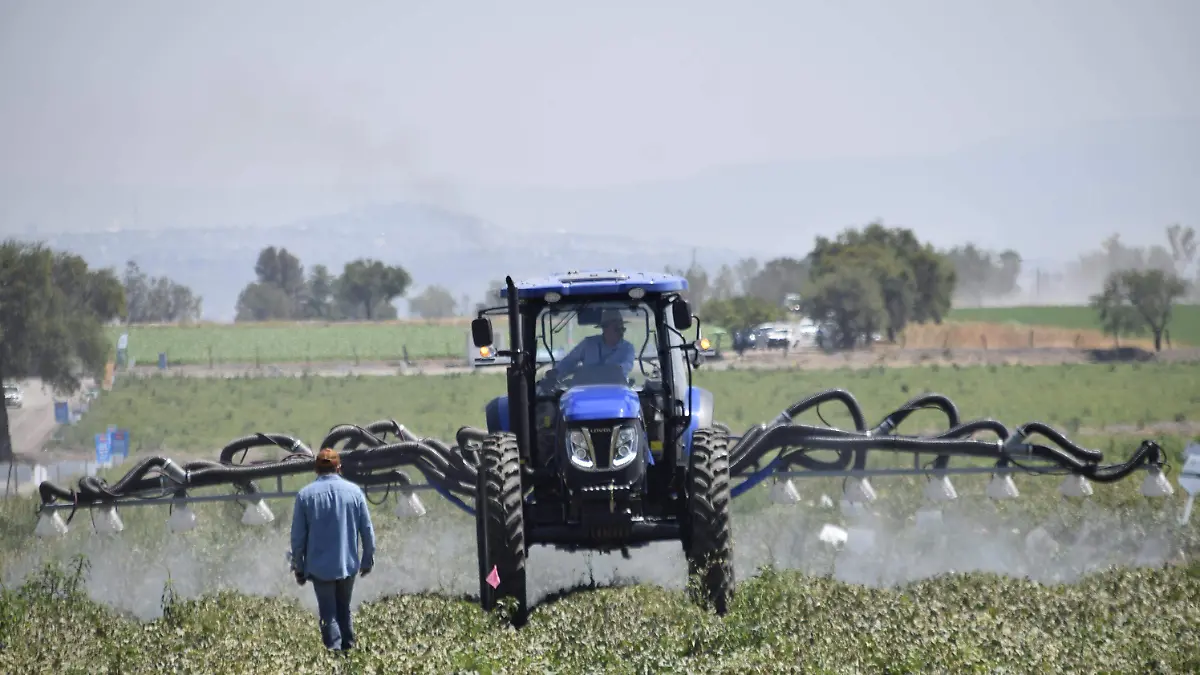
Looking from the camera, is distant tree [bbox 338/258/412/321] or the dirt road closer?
the dirt road

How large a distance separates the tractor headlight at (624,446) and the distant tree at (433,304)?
166373 millimetres

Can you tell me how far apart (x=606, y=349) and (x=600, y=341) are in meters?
0.08

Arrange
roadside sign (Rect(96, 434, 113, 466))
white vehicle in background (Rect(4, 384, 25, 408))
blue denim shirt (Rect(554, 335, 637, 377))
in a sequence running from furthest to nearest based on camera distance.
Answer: white vehicle in background (Rect(4, 384, 25, 408)) → roadside sign (Rect(96, 434, 113, 466)) → blue denim shirt (Rect(554, 335, 637, 377))

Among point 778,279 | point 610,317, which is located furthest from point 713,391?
Result: point 778,279

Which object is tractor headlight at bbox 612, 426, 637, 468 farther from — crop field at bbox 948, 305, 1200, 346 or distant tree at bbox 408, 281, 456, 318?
distant tree at bbox 408, 281, 456, 318

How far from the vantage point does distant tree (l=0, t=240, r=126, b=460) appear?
34844 millimetres

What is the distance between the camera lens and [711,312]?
253 feet

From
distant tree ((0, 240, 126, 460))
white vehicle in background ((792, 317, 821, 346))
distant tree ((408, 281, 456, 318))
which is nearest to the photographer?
distant tree ((0, 240, 126, 460))

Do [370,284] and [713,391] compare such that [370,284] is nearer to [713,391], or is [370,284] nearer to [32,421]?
[713,391]

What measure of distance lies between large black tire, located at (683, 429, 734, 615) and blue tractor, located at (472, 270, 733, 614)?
0.4 inches

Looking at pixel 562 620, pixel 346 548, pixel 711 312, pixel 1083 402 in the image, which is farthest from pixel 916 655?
pixel 711 312

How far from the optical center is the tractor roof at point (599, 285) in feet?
39.3

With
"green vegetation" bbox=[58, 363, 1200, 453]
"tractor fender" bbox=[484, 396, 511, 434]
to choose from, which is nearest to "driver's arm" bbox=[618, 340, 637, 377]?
"tractor fender" bbox=[484, 396, 511, 434]

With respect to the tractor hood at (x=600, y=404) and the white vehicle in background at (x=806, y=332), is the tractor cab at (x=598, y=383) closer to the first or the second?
the tractor hood at (x=600, y=404)
